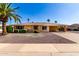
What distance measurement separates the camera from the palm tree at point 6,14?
631 inches

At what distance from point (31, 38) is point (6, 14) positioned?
2921 mm

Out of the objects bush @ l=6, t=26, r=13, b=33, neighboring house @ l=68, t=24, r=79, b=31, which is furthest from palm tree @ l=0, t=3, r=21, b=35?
neighboring house @ l=68, t=24, r=79, b=31

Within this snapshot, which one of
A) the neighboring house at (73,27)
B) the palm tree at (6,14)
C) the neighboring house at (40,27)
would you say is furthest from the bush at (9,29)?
the neighboring house at (73,27)

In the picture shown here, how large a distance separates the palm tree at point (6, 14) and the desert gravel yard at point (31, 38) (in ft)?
1.95

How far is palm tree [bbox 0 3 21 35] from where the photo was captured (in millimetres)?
16031

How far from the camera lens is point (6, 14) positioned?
55.8 ft

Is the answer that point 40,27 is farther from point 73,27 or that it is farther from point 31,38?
Result: point 73,27

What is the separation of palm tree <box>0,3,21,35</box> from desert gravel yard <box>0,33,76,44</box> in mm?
595

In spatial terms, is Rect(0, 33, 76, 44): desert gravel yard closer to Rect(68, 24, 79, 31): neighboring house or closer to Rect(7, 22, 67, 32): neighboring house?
Rect(7, 22, 67, 32): neighboring house

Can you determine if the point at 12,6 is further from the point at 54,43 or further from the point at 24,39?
the point at 54,43

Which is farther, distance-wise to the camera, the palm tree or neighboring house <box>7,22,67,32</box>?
neighboring house <box>7,22,67,32</box>

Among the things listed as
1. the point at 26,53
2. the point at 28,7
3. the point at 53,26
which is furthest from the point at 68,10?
the point at 26,53

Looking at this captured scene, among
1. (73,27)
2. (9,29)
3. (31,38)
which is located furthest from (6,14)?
(73,27)

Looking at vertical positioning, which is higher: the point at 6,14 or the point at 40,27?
the point at 6,14
